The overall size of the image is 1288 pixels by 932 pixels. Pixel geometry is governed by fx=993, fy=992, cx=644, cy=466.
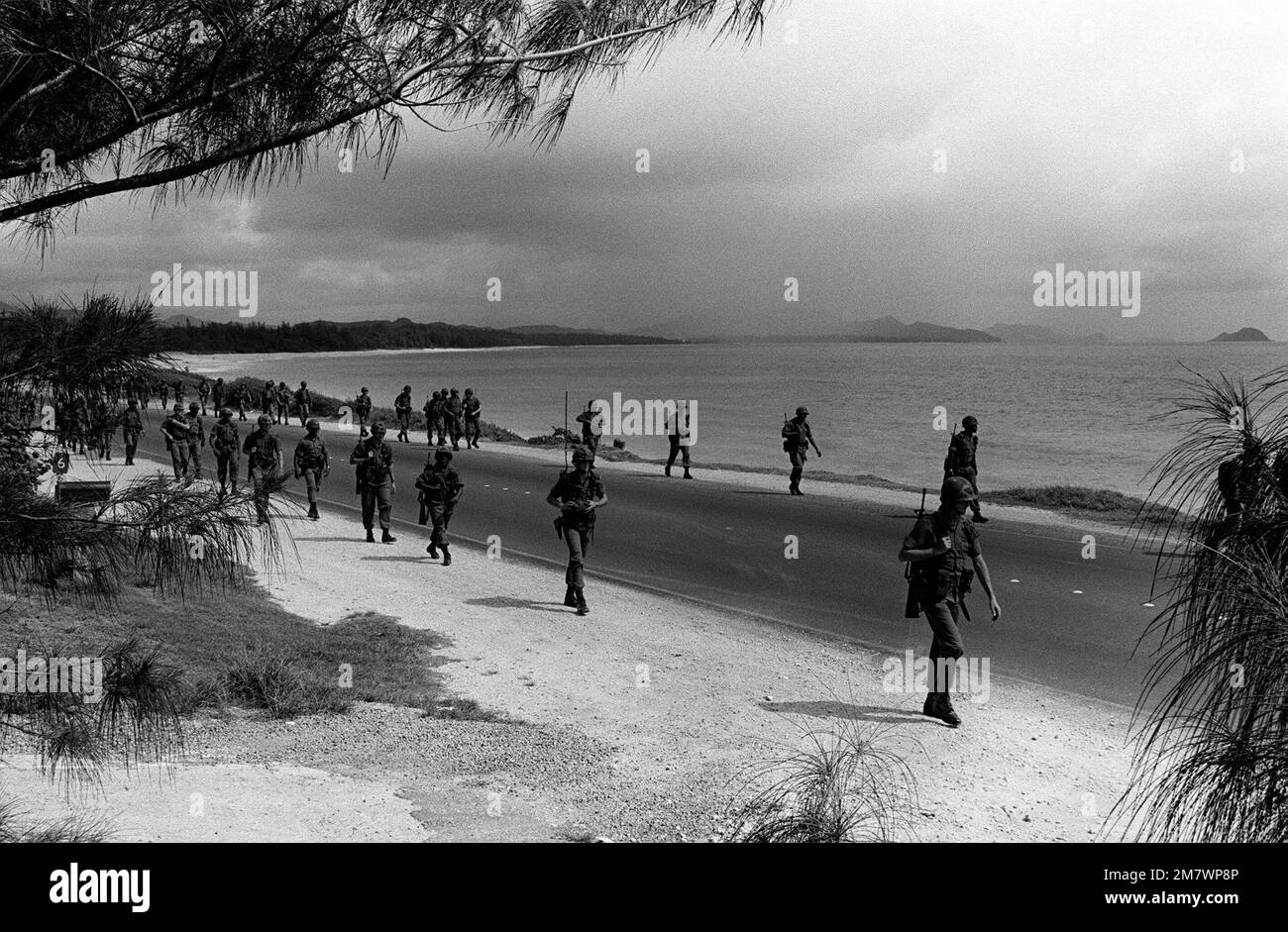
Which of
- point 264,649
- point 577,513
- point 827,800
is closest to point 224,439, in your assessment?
point 577,513

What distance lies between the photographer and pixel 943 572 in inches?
318

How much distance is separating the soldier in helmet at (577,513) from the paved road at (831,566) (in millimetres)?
621

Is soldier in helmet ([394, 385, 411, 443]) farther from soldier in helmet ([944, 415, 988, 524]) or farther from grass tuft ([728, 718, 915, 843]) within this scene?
grass tuft ([728, 718, 915, 843])

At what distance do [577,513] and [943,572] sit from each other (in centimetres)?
500

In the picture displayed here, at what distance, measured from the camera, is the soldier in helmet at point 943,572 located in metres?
7.98

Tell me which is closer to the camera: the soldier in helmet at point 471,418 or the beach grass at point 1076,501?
the beach grass at point 1076,501

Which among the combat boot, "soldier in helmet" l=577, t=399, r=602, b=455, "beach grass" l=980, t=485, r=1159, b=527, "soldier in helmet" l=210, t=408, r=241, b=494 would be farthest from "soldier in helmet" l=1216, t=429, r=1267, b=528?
"soldier in helmet" l=577, t=399, r=602, b=455

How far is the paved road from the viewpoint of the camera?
34.3 feet

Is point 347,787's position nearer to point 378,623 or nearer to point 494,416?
point 378,623

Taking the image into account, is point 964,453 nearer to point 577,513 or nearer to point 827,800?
point 577,513

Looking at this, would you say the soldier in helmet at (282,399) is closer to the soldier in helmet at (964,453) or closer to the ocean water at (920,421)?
the ocean water at (920,421)

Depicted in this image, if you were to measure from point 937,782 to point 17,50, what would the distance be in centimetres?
632

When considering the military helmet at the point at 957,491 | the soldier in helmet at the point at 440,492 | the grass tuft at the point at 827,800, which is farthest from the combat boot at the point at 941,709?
the soldier in helmet at the point at 440,492
